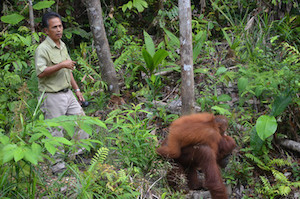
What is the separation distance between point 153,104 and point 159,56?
0.91 m

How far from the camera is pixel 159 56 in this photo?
217 inches

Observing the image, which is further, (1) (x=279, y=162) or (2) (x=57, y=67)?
(1) (x=279, y=162)

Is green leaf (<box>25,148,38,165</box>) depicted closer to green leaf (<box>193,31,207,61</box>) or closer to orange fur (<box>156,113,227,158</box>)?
orange fur (<box>156,113,227,158</box>)

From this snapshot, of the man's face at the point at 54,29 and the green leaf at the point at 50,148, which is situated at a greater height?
the man's face at the point at 54,29

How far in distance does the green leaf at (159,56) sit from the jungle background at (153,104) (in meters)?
0.02

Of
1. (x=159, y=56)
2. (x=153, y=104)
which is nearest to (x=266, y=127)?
(x=153, y=104)

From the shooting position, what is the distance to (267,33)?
5.95 m

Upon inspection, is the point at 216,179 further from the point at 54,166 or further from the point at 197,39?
the point at 197,39

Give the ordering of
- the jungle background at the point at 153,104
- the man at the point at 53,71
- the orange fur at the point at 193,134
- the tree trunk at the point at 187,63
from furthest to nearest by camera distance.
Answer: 1. the tree trunk at the point at 187,63
2. the man at the point at 53,71
3. the orange fur at the point at 193,134
4. the jungle background at the point at 153,104

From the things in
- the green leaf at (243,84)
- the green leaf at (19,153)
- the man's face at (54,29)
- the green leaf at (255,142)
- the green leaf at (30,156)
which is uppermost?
the man's face at (54,29)

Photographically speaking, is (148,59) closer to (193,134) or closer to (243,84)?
(243,84)

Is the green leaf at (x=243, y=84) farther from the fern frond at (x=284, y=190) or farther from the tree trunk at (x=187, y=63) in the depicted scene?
the fern frond at (x=284, y=190)

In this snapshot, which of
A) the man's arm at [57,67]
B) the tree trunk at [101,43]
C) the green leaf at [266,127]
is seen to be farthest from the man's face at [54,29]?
the green leaf at [266,127]

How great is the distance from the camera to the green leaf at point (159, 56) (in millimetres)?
5445
